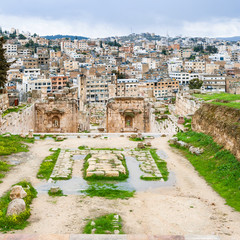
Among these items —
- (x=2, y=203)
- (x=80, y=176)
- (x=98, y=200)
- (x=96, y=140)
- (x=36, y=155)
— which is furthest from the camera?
(x=96, y=140)

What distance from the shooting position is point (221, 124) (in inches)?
549

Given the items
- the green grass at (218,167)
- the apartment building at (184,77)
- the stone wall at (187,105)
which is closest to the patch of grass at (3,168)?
the green grass at (218,167)

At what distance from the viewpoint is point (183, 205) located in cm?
909

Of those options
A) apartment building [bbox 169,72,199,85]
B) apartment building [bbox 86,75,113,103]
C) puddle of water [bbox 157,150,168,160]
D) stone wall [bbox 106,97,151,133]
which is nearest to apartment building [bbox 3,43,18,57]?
apartment building [bbox 86,75,113,103]

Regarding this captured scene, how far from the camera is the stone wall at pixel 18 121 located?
1860 cm

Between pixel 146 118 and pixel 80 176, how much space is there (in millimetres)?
14963

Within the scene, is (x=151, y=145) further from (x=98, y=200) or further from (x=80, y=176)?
(x=98, y=200)

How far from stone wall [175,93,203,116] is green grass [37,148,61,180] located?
8.93m

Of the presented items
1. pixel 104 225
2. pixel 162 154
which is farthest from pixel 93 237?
pixel 162 154

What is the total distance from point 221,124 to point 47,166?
22.5ft

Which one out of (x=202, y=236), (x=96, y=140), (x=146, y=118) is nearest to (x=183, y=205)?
(x=202, y=236)

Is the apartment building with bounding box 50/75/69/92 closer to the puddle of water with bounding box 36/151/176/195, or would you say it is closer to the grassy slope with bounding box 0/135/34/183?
the grassy slope with bounding box 0/135/34/183

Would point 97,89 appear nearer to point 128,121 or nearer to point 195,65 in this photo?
point 195,65

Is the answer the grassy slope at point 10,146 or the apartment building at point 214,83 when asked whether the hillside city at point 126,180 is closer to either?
the grassy slope at point 10,146
